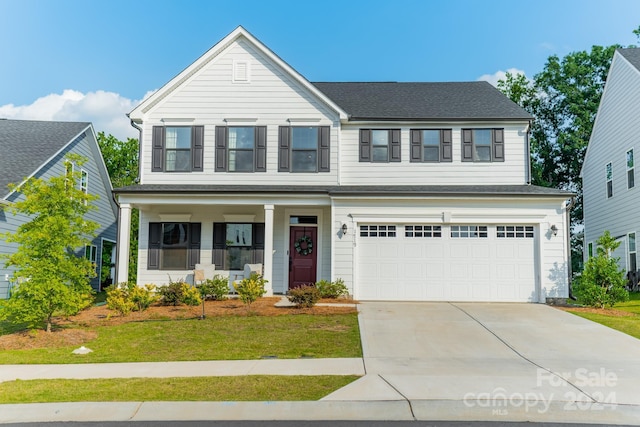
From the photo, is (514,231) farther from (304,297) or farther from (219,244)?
(219,244)

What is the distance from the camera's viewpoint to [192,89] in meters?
16.6

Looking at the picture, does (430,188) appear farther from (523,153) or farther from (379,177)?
(523,153)

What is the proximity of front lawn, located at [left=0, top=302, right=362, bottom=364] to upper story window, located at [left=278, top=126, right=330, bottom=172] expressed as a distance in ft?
17.9

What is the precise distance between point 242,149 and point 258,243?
3.07 meters

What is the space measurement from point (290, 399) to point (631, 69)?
18.2 meters

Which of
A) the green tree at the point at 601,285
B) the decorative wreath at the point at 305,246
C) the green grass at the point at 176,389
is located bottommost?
the green grass at the point at 176,389

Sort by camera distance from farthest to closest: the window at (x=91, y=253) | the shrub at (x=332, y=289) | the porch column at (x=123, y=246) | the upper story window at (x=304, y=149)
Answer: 1. the window at (x=91, y=253)
2. the upper story window at (x=304, y=149)
3. the porch column at (x=123, y=246)
4. the shrub at (x=332, y=289)

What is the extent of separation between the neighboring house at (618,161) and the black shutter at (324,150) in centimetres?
1090

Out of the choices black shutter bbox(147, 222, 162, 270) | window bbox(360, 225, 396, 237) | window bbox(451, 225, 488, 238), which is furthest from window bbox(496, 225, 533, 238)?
black shutter bbox(147, 222, 162, 270)

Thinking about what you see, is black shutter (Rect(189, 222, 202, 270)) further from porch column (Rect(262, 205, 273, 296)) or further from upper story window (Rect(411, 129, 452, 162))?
upper story window (Rect(411, 129, 452, 162))

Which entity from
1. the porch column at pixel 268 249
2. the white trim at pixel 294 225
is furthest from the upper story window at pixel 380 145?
the porch column at pixel 268 249

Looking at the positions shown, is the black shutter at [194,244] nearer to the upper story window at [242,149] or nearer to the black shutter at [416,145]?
the upper story window at [242,149]

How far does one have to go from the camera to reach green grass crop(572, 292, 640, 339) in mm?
10664

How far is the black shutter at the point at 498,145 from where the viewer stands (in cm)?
1627
